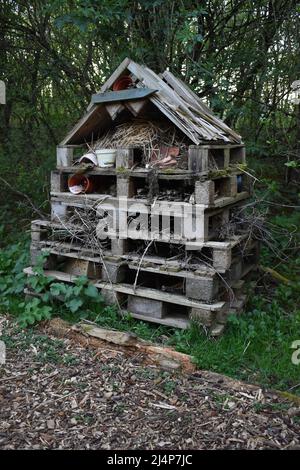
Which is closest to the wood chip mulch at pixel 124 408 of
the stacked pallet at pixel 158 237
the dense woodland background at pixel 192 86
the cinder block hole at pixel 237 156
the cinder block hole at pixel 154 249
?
the dense woodland background at pixel 192 86

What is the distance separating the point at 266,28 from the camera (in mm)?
5234

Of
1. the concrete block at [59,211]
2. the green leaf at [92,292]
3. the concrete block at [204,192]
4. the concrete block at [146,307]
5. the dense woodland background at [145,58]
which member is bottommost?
the concrete block at [146,307]

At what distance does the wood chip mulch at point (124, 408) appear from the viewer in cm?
243

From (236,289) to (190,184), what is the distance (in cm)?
113

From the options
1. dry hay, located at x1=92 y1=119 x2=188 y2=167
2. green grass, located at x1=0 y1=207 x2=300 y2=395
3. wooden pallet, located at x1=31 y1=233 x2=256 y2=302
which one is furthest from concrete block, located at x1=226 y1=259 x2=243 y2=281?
dry hay, located at x1=92 y1=119 x2=188 y2=167

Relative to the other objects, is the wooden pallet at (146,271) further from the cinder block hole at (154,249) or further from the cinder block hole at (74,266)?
the cinder block hole at (154,249)

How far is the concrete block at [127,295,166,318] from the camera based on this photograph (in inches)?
139

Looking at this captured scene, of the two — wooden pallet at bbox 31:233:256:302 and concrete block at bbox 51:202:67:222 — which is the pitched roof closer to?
concrete block at bbox 51:202:67:222

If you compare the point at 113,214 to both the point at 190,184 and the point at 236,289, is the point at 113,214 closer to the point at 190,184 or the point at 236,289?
the point at 190,184

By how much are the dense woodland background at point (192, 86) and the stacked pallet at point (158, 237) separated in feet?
0.90

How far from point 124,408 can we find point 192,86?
11.3ft

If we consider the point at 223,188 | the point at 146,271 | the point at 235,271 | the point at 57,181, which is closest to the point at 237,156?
the point at 223,188

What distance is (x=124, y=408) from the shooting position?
8.82 feet

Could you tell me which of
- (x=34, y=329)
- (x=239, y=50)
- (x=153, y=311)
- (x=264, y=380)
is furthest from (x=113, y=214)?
(x=239, y=50)
